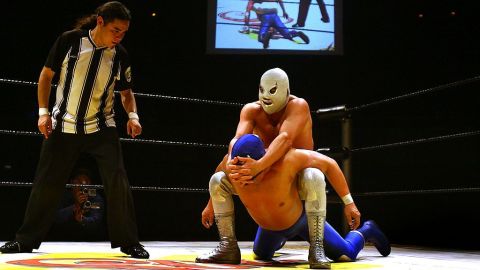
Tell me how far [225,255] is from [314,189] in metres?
0.36

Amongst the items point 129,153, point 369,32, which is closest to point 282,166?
point 129,153

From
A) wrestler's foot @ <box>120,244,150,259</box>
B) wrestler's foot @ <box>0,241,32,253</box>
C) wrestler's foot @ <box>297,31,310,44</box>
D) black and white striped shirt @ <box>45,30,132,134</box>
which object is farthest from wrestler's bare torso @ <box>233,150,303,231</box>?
wrestler's foot @ <box>297,31,310,44</box>

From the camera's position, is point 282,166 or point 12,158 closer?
point 282,166

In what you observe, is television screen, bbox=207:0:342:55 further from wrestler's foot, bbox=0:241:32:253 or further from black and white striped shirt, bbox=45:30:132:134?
wrestler's foot, bbox=0:241:32:253

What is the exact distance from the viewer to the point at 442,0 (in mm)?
5637

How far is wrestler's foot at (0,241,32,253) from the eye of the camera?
204 centimetres

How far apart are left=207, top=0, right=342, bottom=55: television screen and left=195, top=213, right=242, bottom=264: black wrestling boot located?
3.43 meters

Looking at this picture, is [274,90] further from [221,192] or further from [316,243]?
[316,243]

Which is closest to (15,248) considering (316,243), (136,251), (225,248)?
(136,251)

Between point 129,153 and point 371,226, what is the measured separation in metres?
3.43

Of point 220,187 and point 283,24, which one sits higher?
point 283,24

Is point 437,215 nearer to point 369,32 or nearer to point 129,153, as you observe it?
point 369,32

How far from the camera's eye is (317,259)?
1.76 metres

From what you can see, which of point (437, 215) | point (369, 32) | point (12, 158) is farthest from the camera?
point (369, 32)
